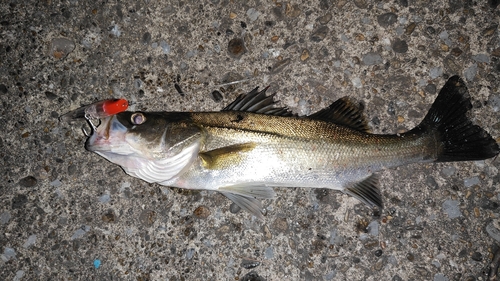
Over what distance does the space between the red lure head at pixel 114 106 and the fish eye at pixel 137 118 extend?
15 centimetres

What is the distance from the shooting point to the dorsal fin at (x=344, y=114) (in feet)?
8.87

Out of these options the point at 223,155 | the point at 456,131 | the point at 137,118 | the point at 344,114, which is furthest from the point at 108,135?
the point at 456,131

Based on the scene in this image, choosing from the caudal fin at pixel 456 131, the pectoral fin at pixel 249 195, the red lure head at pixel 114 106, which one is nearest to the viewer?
the red lure head at pixel 114 106

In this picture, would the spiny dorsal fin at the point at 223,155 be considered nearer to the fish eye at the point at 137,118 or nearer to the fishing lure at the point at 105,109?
the fish eye at the point at 137,118

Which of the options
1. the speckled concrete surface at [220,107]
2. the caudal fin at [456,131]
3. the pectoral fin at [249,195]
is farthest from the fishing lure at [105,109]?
the caudal fin at [456,131]

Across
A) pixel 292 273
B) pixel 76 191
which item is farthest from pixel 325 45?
pixel 76 191

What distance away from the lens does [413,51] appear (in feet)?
9.84

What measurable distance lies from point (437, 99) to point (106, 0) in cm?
276

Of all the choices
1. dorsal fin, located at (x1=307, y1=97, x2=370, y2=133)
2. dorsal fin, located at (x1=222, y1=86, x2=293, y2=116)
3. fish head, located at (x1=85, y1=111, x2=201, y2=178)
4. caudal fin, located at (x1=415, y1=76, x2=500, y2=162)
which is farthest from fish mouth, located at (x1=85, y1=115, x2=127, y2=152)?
caudal fin, located at (x1=415, y1=76, x2=500, y2=162)

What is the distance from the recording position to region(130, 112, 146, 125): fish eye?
2389 millimetres

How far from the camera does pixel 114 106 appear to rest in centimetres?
247

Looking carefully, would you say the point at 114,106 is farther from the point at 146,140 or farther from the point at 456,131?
the point at 456,131

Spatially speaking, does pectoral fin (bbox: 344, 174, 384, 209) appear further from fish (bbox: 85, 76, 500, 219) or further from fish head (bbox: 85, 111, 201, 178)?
fish head (bbox: 85, 111, 201, 178)

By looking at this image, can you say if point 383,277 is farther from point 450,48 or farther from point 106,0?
point 106,0
